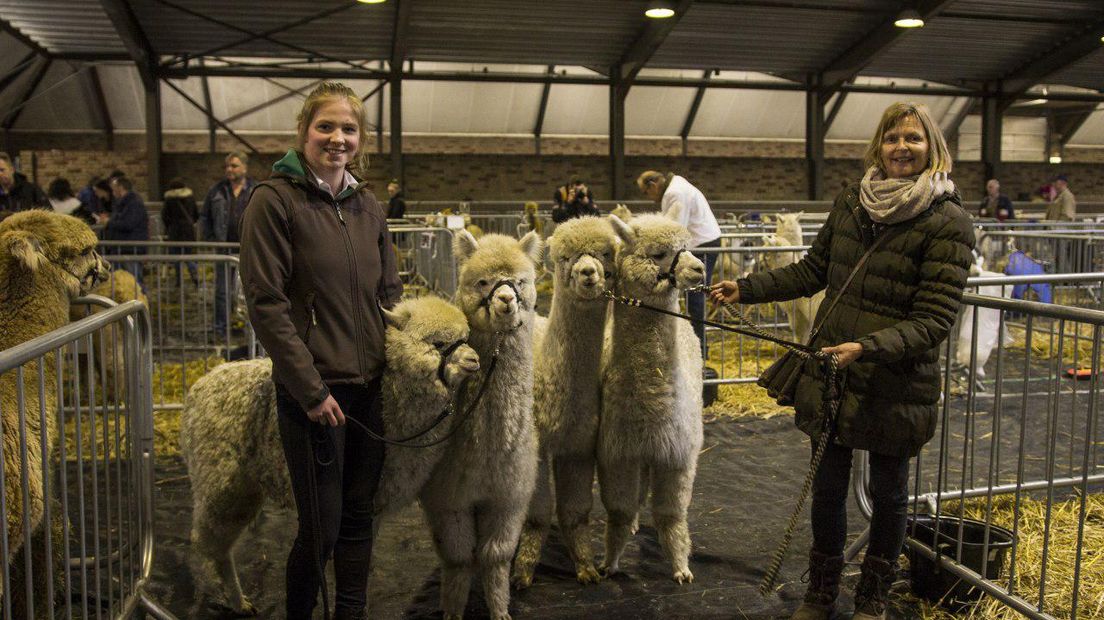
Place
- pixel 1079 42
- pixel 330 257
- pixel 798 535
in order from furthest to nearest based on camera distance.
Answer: pixel 1079 42 → pixel 798 535 → pixel 330 257

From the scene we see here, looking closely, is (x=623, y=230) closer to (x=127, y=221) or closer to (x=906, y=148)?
(x=906, y=148)

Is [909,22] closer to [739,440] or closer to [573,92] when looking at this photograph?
[573,92]

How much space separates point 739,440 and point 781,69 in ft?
48.3

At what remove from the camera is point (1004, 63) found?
19156 millimetres

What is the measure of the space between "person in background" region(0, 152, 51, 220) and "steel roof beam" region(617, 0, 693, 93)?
36.1 feet

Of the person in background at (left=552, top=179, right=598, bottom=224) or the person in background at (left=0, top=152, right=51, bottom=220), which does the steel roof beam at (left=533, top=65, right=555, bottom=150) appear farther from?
the person in background at (left=0, top=152, right=51, bottom=220)

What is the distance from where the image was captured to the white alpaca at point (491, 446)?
2.98m

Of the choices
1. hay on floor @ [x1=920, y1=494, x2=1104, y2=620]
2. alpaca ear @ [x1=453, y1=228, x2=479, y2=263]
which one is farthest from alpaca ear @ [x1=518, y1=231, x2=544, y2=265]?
hay on floor @ [x1=920, y1=494, x2=1104, y2=620]

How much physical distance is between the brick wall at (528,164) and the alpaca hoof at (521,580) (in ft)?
48.2

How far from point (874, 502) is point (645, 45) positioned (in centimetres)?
1445

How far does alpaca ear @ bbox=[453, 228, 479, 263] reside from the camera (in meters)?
3.06

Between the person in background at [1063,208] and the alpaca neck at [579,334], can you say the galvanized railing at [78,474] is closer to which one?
the alpaca neck at [579,334]

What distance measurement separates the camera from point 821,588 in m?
3.04

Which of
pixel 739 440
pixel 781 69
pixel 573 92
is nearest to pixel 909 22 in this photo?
pixel 781 69
